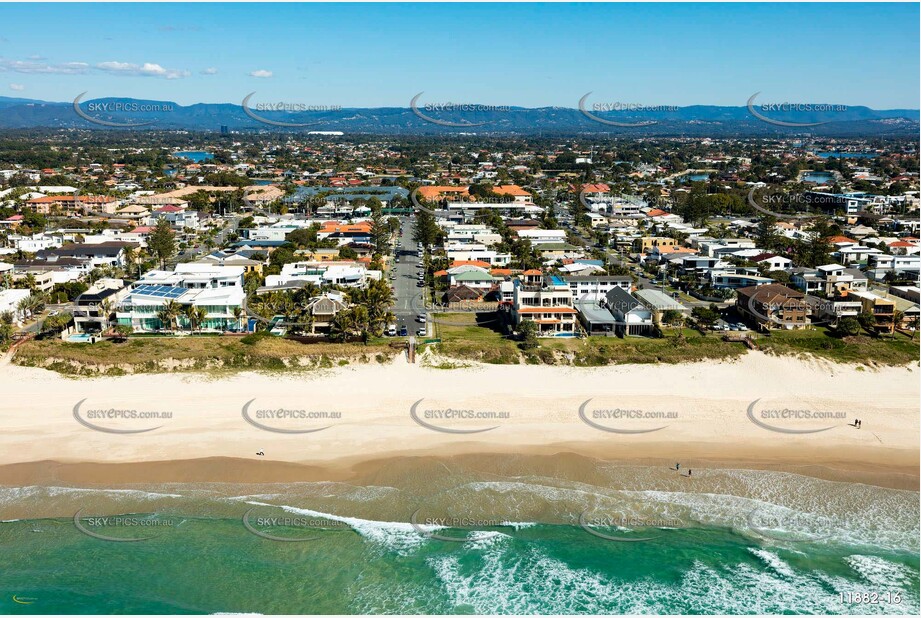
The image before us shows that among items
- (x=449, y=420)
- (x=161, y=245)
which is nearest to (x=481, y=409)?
(x=449, y=420)

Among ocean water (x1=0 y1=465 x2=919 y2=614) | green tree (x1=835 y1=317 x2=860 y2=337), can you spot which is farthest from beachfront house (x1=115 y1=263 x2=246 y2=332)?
green tree (x1=835 y1=317 x2=860 y2=337)

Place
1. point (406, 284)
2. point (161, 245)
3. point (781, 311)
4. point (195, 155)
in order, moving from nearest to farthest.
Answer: point (781, 311)
point (406, 284)
point (161, 245)
point (195, 155)

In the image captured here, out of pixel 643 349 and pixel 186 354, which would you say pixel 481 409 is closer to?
pixel 643 349

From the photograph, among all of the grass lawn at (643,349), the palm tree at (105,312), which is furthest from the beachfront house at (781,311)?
the palm tree at (105,312)

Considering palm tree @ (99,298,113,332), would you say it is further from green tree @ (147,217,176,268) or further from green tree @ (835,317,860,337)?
green tree @ (835,317,860,337)

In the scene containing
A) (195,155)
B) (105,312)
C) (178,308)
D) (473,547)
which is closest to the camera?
(473,547)

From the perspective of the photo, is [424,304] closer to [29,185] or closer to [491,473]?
[491,473]

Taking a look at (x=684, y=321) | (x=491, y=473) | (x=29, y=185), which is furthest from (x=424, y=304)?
(x=29, y=185)
